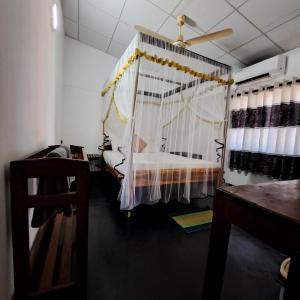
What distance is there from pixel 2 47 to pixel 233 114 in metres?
4.08

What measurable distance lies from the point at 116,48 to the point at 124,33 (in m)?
0.77

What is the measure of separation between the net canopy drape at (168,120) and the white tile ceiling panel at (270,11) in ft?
2.52

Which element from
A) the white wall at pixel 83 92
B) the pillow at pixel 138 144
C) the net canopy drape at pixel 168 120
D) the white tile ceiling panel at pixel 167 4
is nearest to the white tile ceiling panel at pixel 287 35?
the net canopy drape at pixel 168 120

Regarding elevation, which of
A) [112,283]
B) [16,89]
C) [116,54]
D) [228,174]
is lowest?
[112,283]

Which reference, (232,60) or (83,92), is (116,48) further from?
(232,60)

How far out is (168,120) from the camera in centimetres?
247

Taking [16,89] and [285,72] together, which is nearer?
[16,89]

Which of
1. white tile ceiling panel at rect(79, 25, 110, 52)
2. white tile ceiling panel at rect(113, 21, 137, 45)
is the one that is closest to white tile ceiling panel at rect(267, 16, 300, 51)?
white tile ceiling panel at rect(113, 21, 137, 45)

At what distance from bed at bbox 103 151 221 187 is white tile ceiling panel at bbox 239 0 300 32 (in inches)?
88.4

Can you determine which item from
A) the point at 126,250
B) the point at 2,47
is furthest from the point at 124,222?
the point at 2,47

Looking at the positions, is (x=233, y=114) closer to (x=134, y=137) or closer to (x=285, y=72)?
(x=285, y=72)

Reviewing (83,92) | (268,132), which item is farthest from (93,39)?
(268,132)

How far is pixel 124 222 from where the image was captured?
2.16m

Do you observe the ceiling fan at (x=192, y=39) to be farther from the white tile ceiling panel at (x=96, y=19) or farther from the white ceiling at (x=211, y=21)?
the white tile ceiling panel at (x=96, y=19)
